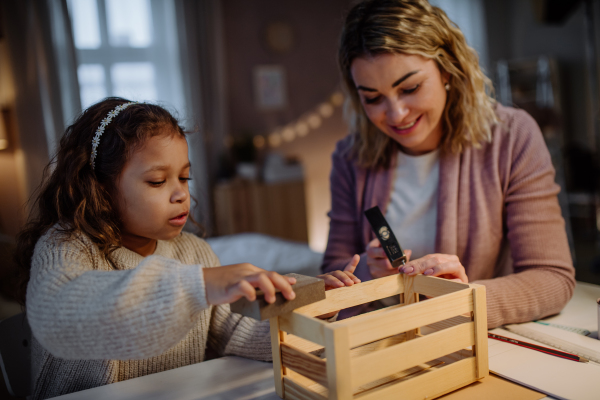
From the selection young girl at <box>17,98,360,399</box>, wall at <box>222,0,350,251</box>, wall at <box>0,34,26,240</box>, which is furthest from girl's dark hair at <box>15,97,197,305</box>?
wall at <box>222,0,350,251</box>

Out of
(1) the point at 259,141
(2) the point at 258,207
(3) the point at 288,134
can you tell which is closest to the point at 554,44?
(3) the point at 288,134

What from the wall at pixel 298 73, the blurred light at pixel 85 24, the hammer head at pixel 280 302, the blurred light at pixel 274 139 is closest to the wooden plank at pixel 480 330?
the hammer head at pixel 280 302

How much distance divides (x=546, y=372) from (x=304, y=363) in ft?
1.26

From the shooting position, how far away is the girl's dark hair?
0.88 m

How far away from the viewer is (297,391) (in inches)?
27.4

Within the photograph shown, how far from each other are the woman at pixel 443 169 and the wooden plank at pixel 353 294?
19 centimetres

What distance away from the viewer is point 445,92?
1187 millimetres

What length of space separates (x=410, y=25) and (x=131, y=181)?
0.70 metres

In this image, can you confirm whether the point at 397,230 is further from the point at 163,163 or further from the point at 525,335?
the point at 163,163

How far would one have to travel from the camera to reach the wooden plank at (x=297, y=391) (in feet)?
2.18

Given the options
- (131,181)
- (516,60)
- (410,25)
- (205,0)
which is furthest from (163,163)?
(516,60)

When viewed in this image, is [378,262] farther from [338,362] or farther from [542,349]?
[338,362]

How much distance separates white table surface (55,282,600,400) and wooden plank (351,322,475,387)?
7.4 inches

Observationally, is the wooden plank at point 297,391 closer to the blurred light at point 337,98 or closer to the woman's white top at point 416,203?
the woman's white top at point 416,203
